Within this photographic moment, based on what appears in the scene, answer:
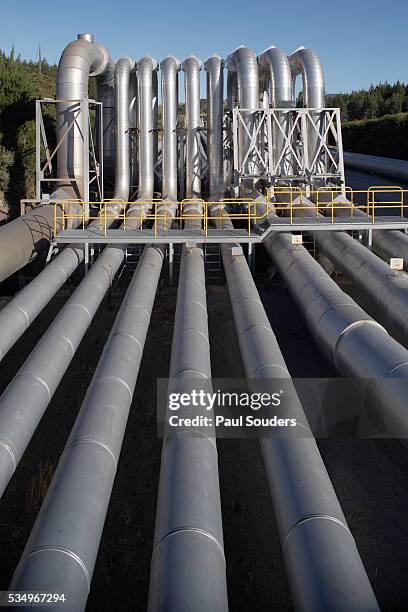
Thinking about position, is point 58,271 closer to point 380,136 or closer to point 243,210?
point 243,210

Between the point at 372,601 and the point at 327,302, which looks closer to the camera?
the point at 372,601

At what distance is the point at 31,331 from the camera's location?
48.7ft

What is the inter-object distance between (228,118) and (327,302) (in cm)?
1706

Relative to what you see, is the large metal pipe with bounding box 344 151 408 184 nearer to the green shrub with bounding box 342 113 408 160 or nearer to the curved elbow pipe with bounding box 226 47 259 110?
the green shrub with bounding box 342 113 408 160

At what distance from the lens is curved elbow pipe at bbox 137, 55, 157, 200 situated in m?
23.9

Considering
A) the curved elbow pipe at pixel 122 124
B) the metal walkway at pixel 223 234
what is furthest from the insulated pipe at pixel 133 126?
the metal walkway at pixel 223 234

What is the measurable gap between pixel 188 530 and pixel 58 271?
32.4 feet

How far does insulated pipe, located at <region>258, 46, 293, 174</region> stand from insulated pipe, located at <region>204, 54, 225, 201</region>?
2.17m

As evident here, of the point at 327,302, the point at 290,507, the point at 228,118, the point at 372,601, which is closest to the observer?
the point at 372,601

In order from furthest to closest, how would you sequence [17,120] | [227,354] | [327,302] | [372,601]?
[17,120], [227,354], [327,302], [372,601]

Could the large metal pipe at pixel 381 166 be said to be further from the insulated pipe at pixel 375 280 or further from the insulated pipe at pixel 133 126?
the insulated pipe at pixel 375 280

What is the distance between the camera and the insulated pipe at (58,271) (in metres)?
10.9

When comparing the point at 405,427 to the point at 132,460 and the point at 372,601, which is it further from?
the point at 132,460

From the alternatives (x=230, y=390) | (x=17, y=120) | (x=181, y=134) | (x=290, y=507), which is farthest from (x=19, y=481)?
(x=17, y=120)
